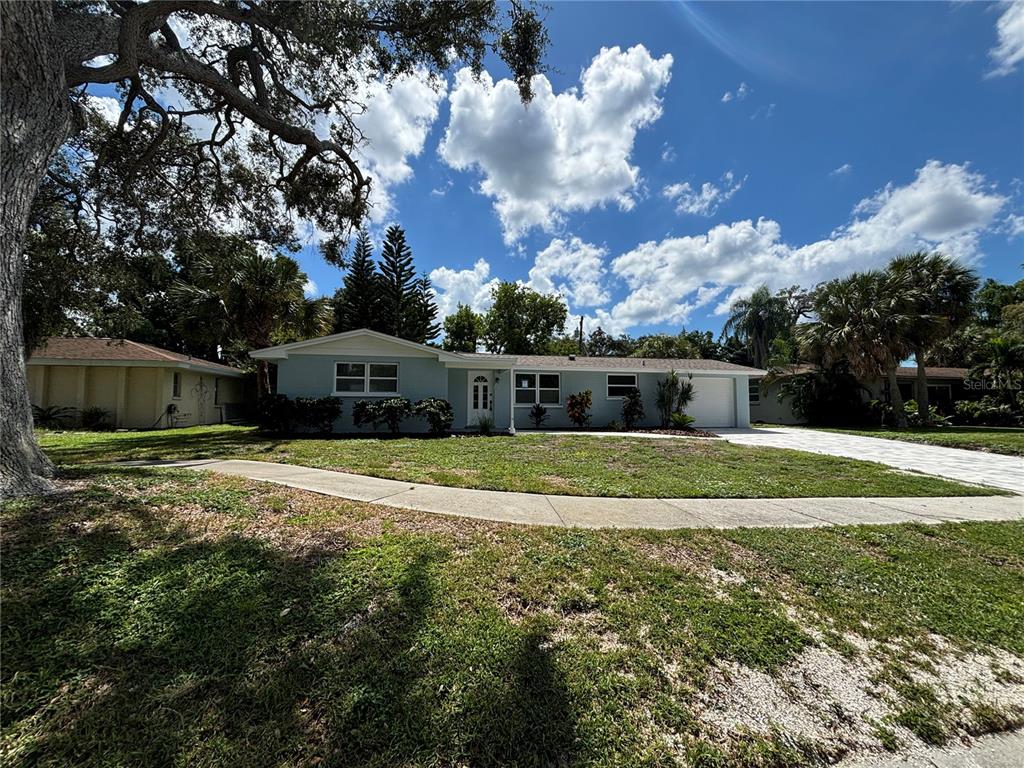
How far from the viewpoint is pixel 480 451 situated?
31.1 ft

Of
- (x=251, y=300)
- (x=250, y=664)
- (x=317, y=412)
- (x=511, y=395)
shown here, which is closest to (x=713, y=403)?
(x=511, y=395)

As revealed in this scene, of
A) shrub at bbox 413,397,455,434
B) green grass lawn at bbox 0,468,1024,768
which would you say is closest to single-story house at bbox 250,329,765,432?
shrub at bbox 413,397,455,434

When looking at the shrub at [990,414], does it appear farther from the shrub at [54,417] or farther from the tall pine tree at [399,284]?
the shrub at [54,417]

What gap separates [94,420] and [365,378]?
978 cm

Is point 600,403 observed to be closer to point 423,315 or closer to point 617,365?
point 617,365

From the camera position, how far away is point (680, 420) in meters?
16.3

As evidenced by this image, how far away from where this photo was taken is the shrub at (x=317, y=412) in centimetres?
1248

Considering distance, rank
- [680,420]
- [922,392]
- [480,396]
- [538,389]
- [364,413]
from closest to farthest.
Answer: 1. [364,413]
2. [480,396]
3. [680,420]
4. [538,389]
5. [922,392]

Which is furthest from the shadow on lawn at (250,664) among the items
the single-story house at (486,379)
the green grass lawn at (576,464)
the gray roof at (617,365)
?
the gray roof at (617,365)

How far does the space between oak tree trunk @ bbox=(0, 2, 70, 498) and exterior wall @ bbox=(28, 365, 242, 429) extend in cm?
1338

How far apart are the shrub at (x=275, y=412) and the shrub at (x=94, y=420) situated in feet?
22.5

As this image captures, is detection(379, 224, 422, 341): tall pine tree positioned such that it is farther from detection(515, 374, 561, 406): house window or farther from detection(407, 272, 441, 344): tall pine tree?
detection(515, 374, 561, 406): house window

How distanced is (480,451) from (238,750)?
782 cm

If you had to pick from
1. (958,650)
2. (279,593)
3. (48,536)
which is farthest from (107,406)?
(958,650)
